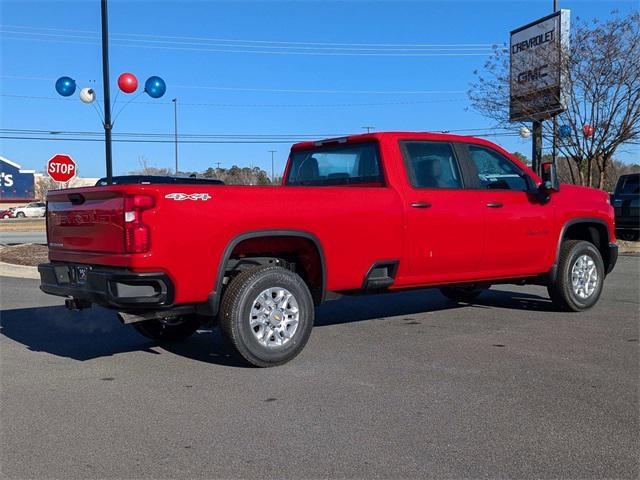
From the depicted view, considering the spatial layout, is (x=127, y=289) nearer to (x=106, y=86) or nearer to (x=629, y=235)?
(x=106, y=86)

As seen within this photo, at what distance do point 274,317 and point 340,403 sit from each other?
3.97ft

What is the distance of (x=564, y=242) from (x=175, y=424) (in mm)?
5411

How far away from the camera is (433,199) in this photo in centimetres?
649

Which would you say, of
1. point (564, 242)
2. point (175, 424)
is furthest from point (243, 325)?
point (564, 242)

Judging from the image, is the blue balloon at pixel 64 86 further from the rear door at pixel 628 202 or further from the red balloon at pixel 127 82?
the rear door at pixel 628 202

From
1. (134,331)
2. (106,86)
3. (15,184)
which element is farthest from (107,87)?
(15,184)

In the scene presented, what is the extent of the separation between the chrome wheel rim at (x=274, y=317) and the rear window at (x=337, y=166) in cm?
162

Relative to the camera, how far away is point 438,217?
6.49 metres

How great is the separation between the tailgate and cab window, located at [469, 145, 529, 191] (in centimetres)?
377

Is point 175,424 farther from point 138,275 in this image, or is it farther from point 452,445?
point 452,445

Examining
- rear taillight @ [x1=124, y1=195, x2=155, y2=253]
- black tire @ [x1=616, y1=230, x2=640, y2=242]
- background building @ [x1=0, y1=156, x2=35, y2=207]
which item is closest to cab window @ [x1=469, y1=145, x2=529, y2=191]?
rear taillight @ [x1=124, y1=195, x2=155, y2=253]

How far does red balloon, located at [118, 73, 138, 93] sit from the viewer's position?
51.3ft

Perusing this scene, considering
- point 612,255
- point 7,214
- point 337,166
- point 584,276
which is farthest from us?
point 7,214

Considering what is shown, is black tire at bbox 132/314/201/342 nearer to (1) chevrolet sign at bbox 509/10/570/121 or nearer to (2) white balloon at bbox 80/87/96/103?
(2) white balloon at bbox 80/87/96/103
